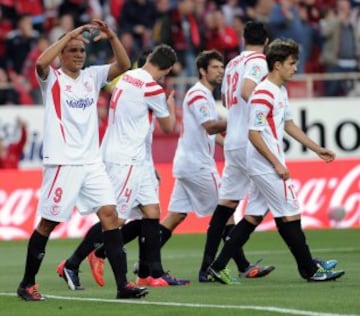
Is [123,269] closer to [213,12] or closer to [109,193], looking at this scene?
[109,193]

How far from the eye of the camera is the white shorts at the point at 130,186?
14.3m

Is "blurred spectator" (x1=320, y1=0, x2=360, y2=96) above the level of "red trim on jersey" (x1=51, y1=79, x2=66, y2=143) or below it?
below

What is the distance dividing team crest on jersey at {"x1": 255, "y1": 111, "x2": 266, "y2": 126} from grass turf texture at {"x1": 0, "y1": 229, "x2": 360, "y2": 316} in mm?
1487

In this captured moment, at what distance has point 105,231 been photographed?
12.2 metres

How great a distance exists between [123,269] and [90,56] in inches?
565

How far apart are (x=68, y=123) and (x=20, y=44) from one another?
46.6 ft

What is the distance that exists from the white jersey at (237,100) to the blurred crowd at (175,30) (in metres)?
11.3

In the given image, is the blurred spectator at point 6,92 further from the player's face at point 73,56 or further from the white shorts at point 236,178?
the player's face at point 73,56

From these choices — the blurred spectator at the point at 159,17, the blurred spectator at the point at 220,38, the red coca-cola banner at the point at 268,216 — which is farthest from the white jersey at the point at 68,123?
the blurred spectator at the point at 220,38

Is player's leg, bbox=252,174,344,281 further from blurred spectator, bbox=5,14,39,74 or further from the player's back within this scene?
blurred spectator, bbox=5,14,39,74

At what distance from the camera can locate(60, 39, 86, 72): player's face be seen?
12508 millimetres

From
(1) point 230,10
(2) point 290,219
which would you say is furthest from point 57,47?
(1) point 230,10

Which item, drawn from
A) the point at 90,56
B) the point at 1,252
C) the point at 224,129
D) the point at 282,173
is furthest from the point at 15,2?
the point at 282,173

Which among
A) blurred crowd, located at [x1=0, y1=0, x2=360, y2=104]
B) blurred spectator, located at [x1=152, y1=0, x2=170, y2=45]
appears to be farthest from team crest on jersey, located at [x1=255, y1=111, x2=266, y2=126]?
blurred spectator, located at [x1=152, y1=0, x2=170, y2=45]
